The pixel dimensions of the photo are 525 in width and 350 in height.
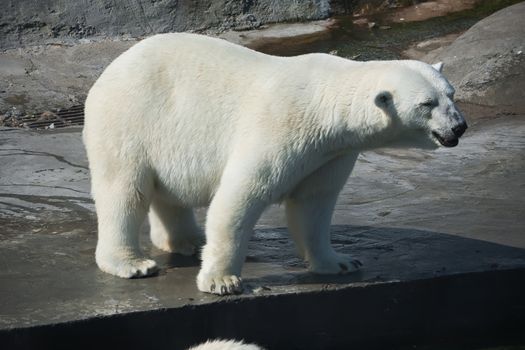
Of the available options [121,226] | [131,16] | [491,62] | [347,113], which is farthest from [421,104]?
[131,16]

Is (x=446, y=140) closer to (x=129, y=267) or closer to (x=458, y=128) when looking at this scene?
(x=458, y=128)

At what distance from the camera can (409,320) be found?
5.26 metres

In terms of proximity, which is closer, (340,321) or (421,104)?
(421,104)

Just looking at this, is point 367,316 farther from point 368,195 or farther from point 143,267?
point 368,195

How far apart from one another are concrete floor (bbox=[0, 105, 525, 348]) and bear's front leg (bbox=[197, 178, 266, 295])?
0.30 ft

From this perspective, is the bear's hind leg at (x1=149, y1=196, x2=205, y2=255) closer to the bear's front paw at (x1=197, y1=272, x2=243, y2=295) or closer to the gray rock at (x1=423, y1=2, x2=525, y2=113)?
the bear's front paw at (x1=197, y1=272, x2=243, y2=295)

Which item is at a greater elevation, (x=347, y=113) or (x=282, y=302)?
(x=347, y=113)

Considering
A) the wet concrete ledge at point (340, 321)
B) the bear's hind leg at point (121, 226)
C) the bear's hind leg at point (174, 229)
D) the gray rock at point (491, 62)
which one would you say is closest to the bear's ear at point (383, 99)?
the wet concrete ledge at point (340, 321)

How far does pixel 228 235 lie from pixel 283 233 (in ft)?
4.34

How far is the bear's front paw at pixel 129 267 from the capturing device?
17.1ft

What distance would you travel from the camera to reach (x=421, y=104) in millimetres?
4750

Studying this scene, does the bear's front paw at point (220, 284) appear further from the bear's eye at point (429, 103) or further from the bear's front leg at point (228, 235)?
the bear's eye at point (429, 103)

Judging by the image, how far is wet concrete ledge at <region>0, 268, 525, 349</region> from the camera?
15.4 ft

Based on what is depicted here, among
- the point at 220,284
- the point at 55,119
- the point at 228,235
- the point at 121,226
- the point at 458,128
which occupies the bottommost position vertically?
the point at 55,119
